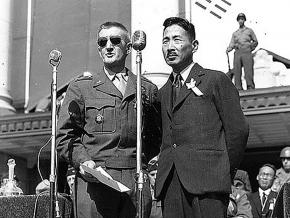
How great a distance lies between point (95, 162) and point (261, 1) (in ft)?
42.0

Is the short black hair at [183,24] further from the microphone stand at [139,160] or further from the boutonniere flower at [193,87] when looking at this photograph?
the microphone stand at [139,160]

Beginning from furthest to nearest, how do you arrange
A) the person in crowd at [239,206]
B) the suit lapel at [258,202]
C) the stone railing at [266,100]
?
the stone railing at [266,100] < the suit lapel at [258,202] < the person in crowd at [239,206]

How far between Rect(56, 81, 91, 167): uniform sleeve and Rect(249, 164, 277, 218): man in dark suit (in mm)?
4198

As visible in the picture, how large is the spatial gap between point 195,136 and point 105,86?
0.86 metres

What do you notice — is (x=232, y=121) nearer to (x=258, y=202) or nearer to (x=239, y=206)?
(x=239, y=206)

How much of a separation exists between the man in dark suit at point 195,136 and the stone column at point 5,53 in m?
12.9

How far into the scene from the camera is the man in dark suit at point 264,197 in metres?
9.38

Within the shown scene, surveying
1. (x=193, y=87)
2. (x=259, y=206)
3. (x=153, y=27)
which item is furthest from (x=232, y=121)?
(x=153, y=27)

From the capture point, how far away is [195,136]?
510cm

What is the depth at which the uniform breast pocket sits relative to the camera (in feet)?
17.6

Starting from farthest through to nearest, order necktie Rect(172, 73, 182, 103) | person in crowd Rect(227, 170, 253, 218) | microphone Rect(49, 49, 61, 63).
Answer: person in crowd Rect(227, 170, 253, 218) < microphone Rect(49, 49, 61, 63) < necktie Rect(172, 73, 182, 103)

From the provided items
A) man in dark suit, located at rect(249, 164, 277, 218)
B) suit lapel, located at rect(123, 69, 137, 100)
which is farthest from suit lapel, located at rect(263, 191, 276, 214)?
suit lapel, located at rect(123, 69, 137, 100)

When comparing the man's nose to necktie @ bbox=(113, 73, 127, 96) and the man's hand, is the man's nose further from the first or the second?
the man's hand

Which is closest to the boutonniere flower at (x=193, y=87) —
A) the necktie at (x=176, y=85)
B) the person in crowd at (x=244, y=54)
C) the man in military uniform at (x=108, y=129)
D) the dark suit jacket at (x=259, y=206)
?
the necktie at (x=176, y=85)
